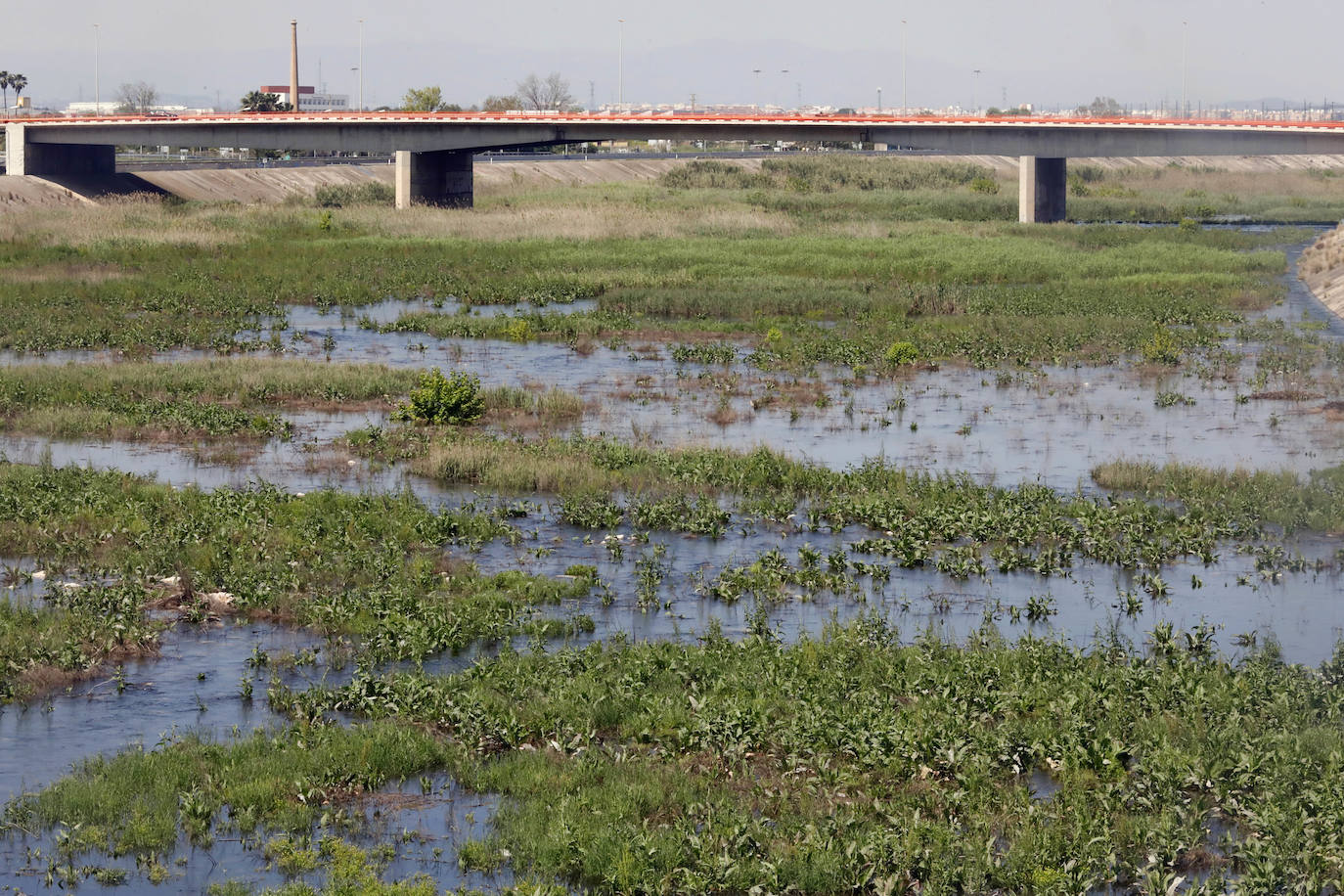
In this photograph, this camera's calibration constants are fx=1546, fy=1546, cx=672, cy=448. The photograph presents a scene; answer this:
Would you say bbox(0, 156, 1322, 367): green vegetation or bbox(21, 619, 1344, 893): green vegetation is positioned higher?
bbox(0, 156, 1322, 367): green vegetation

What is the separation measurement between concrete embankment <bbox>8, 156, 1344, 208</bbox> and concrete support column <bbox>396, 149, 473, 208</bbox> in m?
8.98

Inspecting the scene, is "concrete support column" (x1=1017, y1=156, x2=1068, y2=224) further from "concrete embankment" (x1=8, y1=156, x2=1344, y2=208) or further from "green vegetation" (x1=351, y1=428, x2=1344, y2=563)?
"green vegetation" (x1=351, y1=428, x2=1344, y2=563)

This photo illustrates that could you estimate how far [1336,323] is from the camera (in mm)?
46688

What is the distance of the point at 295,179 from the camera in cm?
10706

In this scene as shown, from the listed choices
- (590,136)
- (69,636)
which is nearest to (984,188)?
(590,136)

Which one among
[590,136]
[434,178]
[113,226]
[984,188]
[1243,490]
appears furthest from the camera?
[984,188]

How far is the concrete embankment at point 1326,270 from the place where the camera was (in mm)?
51625

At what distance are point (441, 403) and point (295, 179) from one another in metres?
81.2

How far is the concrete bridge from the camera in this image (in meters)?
85.6

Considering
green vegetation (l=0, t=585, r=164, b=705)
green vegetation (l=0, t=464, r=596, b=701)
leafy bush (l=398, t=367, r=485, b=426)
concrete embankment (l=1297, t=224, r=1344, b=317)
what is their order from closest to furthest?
green vegetation (l=0, t=585, r=164, b=705)
green vegetation (l=0, t=464, r=596, b=701)
leafy bush (l=398, t=367, r=485, b=426)
concrete embankment (l=1297, t=224, r=1344, b=317)

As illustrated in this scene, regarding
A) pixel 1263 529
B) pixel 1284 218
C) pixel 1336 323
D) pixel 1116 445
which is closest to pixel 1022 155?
pixel 1284 218

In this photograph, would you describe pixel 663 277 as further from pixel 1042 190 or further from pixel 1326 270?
pixel 1042 190

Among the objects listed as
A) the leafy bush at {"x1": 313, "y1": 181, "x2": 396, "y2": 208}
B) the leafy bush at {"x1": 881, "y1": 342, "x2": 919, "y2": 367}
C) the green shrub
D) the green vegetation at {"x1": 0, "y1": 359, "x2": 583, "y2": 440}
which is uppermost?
the green shrub

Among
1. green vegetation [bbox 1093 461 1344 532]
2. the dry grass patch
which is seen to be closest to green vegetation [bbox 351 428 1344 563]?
green vegetation [bbox 1093 461 1344 532]
